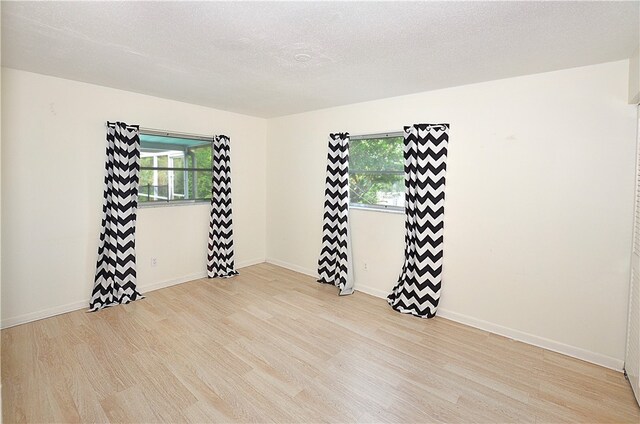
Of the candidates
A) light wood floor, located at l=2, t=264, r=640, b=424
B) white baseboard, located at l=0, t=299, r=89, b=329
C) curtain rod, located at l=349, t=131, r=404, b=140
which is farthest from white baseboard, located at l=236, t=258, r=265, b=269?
curtain rod, located at l=349, t=131, r=404, b=140

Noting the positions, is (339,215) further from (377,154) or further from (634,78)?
(634,78)

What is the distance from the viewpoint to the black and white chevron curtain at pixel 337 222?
12.8 feet

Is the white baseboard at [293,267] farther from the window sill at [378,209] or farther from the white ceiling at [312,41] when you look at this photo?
the white ceiling at [312,41]

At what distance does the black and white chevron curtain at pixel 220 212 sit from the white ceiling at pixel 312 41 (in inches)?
49.2

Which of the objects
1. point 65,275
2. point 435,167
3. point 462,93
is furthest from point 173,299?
point 462,93

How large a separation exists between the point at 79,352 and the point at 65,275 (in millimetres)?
1084

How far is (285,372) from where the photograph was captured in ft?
7.47

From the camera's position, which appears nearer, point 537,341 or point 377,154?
point 537,341

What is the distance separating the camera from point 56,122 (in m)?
3.03

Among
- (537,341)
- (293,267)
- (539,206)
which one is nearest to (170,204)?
(293,267)

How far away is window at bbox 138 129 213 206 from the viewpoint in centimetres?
376

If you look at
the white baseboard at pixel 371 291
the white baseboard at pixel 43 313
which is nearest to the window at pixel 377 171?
the white baseboard at pixel 371 291

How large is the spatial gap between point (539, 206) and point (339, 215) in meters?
2.10

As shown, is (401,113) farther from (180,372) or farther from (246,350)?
(180,372)
